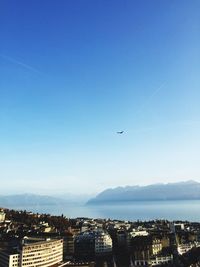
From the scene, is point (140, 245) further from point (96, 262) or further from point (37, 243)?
point (37, 243)

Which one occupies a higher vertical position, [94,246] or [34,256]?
[94,246]

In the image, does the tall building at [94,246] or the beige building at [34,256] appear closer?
the beige building at [34,256]

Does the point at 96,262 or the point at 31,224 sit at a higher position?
the point at 31,224

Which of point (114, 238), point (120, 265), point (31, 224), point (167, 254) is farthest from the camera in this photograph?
point (31, 224)

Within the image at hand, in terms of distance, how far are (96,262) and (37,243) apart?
905cm

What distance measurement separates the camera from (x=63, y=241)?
55.7 m

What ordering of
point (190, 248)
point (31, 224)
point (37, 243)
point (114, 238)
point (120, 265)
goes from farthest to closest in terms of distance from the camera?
point (31, 224) → point (114, 238) → point (190, 248) → point (120, 265) → point (37, 243)

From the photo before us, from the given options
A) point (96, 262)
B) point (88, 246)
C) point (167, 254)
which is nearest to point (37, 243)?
point (96, 262)

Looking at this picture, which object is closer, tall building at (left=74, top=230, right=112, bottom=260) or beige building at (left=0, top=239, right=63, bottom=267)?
beige building at (left=0, top=239, right=63, bottom=267)

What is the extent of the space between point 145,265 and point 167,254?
428 cm

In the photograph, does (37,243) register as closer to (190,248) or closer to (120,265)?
(120,265)

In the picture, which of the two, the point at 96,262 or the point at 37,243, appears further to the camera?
the point at 96,262

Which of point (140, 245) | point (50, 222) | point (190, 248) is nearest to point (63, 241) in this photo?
point (140, 245)

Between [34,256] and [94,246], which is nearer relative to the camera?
[34,256]
